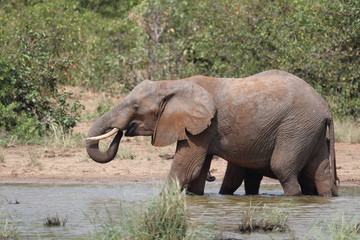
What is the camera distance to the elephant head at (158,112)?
28.3ft

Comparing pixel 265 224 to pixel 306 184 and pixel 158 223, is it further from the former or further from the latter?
pixel 306 184

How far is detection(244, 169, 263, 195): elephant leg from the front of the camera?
9.68 meters

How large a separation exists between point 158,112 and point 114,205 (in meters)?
1.24

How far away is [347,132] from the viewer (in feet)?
45.5

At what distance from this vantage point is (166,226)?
224 inches

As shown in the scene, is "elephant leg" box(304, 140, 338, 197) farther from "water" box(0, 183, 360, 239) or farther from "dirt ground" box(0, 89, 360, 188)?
"dirt ground" box(0, 89, 360, 188)

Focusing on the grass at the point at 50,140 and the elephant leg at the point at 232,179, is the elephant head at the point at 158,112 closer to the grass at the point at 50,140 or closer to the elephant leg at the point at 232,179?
the elephant leg at the point at 232,179

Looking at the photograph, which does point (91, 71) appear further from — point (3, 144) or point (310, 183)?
point (310, 183)

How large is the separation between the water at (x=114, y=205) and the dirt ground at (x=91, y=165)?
0.58 m

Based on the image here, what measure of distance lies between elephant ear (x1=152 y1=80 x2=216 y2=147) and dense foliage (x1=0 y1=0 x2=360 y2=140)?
5067 millimetres

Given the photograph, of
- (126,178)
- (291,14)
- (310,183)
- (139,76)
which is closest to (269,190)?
(310,183)

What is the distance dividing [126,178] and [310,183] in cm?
310

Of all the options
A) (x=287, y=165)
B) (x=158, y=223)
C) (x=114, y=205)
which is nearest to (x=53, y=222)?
(x=114, y=205)

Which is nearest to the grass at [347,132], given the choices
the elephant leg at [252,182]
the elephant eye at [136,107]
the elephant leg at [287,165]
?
the elephant leg at [252,182]
